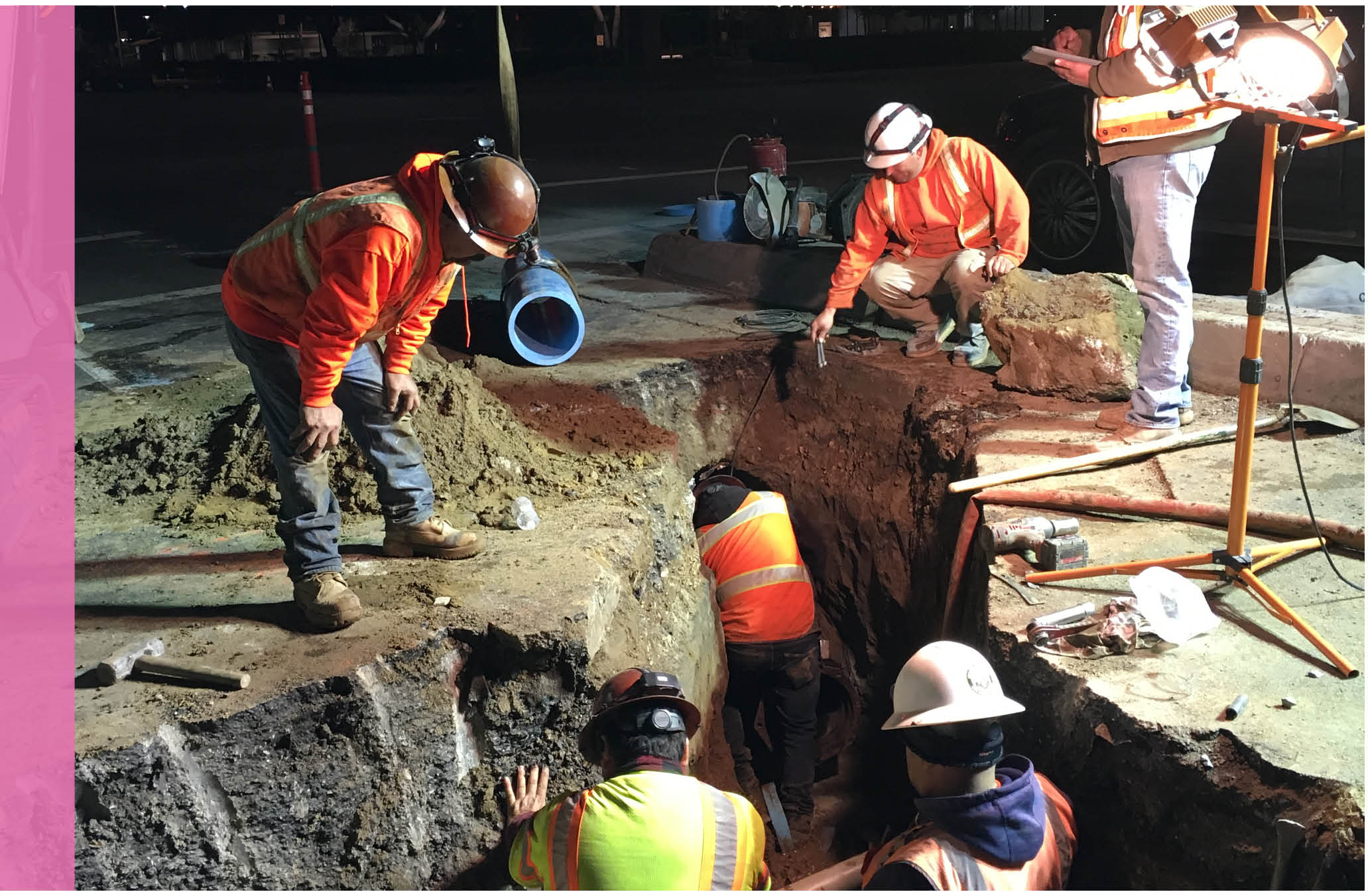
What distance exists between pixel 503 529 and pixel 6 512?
2040 millimetres

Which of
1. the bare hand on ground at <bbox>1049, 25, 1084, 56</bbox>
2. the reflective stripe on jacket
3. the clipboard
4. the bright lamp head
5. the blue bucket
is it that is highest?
the bare hand on ground at <bbox>1049, 25, 1084, 56</bbox>

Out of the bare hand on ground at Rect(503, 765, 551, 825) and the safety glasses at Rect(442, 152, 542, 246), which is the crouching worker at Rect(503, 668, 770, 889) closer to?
the bare hand on ground at Rect(503, 765, 551, 825)

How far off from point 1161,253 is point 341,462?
359cm

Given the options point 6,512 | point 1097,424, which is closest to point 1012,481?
point 1097,424

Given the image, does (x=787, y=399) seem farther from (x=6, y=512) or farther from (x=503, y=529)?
(x=6, y=512)

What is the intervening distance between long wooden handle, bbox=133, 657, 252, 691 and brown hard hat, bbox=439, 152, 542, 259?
61.0 inches

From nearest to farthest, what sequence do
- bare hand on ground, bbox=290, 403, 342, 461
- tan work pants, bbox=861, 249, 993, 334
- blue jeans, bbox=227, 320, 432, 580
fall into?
bare hand on ground, bbox=290, 403, 342, 461 → blue jeans, bbox=227, 320, 432, 580 → tan work pants, bbox=861, 249, 993, 334

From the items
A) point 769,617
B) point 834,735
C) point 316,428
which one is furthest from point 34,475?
point 834,735

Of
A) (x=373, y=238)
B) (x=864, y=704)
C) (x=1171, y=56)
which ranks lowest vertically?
(x=864, y=704)

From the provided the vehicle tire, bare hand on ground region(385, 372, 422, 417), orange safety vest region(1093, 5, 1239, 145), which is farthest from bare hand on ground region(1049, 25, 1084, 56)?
bare hand on ground region(385, 372, 422, 417)

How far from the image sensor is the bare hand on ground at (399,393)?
3904 mm

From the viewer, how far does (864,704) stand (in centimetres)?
654

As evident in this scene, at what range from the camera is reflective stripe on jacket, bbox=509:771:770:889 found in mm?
2844

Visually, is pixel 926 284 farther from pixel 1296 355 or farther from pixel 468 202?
pixel 468 202
